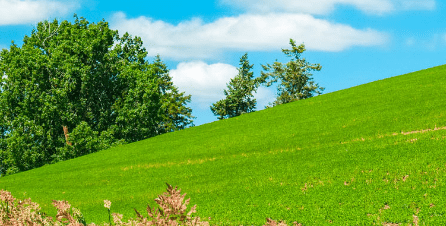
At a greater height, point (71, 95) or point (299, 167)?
point (71, 95)

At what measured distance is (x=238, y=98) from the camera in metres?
71.5

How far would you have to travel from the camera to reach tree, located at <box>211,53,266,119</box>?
71125mm

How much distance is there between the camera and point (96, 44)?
43.0 metres

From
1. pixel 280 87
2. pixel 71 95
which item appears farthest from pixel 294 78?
pixel 71 95

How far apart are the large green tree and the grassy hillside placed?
5134 millimetres

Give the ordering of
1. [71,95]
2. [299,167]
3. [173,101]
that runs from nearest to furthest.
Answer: [299,167] < [71,95] < [173,101]

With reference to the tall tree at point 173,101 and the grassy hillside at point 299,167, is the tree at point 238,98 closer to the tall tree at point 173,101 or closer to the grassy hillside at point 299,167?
the tall tree at point 173,101

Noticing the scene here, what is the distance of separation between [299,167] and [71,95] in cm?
3224

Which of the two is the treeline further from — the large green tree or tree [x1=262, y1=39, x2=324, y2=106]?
tree [x1=262, y1=39, x2=324, y2=106]

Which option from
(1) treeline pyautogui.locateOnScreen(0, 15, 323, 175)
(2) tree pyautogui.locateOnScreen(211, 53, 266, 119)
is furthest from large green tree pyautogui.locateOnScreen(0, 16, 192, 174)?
(2) tree pyautogui.locateOnScreen(211, 53, 266, 119)

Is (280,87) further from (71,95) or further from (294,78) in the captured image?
(71,95)

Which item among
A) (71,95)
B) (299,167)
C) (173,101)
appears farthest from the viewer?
(173,101)

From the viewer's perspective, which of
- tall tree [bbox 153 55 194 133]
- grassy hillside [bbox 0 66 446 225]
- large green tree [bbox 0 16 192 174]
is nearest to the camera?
grassy hillside [bbox 0 66 446 225]

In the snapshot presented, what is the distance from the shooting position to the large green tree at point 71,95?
4012 centimetres
